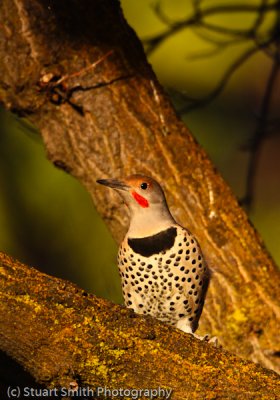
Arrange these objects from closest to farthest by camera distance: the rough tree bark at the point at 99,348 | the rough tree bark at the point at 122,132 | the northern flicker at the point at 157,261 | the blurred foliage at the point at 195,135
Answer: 1. the rough tree bark at the point at 99,348
2. the northern flicker at the point at 157,261
3. the rough tree bark at the point at 122,132
4. the blurred foliage at the point at 195,135

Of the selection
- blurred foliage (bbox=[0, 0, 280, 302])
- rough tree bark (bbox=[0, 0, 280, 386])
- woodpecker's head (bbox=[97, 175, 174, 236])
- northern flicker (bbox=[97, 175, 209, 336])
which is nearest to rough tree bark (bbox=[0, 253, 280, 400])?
northern flicker (bbox=[97, 175, 209, 336])

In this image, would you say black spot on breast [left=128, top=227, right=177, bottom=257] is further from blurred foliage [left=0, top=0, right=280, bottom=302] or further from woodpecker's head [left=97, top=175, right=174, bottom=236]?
blurred foliage [left=0, top=0, right=280, bottom=302]

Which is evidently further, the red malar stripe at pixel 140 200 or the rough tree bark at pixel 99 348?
the red malar stripe at pixel 140 200

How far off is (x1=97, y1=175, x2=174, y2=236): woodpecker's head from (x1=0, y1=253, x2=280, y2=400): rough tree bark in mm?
1014

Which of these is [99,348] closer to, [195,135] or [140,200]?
[140,200]

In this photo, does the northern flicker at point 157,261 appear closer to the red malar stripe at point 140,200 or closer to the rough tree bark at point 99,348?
the red malar stripe at point 140,200

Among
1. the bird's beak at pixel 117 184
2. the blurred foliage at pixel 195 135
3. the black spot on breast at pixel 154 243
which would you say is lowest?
the blurred foliage at pixel 195 135

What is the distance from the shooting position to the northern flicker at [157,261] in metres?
3.10

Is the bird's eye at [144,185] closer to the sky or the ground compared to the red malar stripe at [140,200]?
closer to the sky

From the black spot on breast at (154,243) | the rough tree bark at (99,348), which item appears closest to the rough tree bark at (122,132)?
the black spot on breast at (154,243)

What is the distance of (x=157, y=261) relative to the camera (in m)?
3.09

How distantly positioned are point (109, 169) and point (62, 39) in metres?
0.56

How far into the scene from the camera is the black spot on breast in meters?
3.11

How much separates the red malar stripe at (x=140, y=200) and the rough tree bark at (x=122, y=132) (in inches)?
9.4
